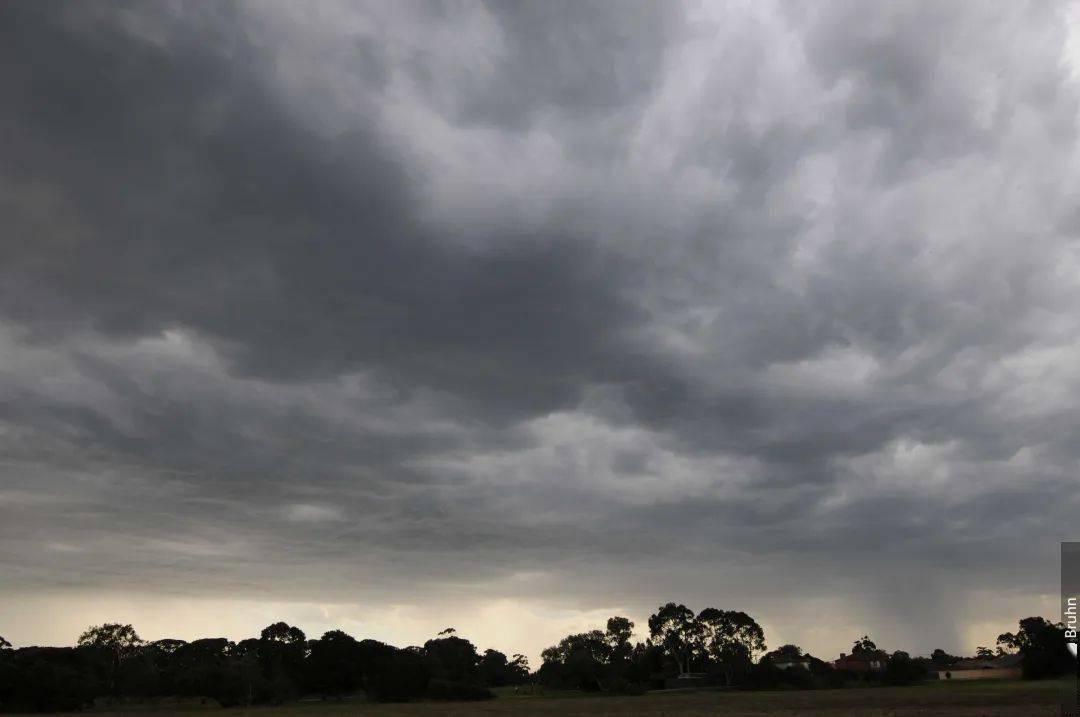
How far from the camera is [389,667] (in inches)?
5389

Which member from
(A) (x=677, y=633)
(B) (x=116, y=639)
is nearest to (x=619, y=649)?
(A) (x=677, y=633)

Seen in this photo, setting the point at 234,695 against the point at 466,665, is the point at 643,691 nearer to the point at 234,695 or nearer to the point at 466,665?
the point at 466,665

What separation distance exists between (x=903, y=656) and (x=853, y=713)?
101 m

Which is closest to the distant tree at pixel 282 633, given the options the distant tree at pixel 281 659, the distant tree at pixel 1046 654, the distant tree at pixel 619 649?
the distant tree at pixel 281 659

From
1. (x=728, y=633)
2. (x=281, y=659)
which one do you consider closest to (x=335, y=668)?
(x=281, y=659)

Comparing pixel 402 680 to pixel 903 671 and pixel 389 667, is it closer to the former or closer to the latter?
pixel 389 667

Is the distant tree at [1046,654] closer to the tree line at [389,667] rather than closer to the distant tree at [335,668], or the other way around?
the tree line at [389,667]

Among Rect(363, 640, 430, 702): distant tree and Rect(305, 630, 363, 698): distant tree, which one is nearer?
Rect(363, 640, 430, 702): distant tree

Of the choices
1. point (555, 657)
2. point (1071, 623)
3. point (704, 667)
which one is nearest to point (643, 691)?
point (704, 667)

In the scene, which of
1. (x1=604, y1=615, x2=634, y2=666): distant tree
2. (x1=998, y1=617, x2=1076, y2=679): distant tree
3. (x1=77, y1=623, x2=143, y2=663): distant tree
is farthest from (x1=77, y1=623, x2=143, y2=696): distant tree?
(x1=998, y1=617, x2=1076, y2=679): distant tree

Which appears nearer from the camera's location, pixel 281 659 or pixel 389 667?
pixel 389 667

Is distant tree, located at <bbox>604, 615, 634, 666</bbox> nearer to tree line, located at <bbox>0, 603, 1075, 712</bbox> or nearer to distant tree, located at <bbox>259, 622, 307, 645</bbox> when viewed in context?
tree line, located at <bbox>0, 603, 1075, 712</bbox>

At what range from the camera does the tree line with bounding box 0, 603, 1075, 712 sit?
124456 millimetres

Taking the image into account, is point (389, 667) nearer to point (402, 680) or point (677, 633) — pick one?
point (402, 680)
